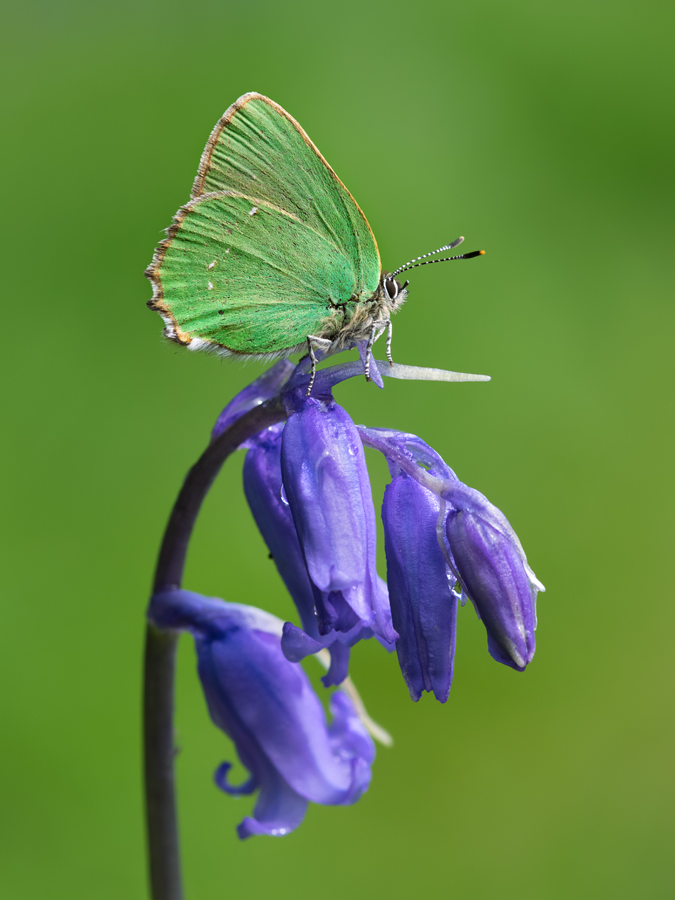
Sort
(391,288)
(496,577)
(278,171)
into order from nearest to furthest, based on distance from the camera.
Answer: (496,577)
(278,171)
(391,288)

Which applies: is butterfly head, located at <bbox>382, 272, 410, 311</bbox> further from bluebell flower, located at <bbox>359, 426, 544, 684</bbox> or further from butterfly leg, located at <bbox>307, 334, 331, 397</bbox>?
bluebell flower, located at <bbox>359, 426, 544, 684</bbox>

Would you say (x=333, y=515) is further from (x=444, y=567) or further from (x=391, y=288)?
(x=391, y=288)

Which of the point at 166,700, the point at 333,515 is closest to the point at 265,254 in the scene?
the point at 333,515

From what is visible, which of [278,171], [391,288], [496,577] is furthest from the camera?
[391,288]

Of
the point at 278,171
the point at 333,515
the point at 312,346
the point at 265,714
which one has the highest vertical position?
the point at 278,171

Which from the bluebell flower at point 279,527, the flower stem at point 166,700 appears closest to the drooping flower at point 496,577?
the bluebell flower at point 279,527

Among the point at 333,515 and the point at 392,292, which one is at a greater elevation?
the point at 392,292
